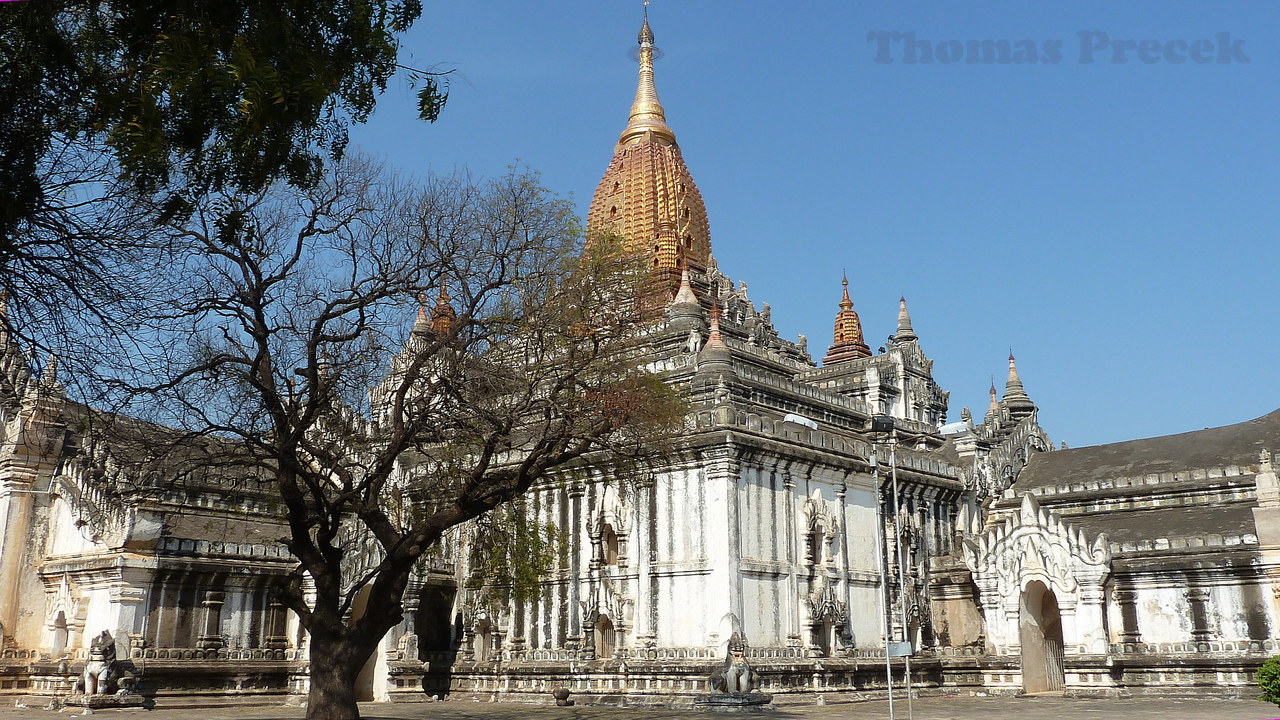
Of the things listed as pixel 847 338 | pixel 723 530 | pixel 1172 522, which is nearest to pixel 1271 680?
pixel 723 530

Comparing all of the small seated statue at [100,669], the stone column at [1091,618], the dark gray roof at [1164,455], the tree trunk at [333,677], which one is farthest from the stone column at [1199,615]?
the small seated statue at [100,669]

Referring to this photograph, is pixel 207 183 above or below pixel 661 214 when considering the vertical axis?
below

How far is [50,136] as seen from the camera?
13266 mm

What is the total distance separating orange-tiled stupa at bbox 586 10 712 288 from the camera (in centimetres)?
5347

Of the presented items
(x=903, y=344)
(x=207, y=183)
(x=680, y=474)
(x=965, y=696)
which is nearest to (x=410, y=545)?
(x=207, y=183)

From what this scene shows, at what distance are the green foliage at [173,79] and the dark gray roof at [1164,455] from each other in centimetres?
3742

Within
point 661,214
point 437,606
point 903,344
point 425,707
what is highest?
point 661,214

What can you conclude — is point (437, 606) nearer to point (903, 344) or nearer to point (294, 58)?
point (294, 58)

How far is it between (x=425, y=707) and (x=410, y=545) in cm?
1400

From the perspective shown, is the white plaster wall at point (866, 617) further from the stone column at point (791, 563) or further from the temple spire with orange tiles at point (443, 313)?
the temple spire with orange tiles at point (443, 313)

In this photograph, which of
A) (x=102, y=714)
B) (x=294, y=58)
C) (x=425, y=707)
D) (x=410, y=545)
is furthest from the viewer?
(x=425, y=707)

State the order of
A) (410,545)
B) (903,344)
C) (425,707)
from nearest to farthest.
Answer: (410,545) < (425,707) < (903,344)

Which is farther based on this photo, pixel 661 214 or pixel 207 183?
pixel 661 214

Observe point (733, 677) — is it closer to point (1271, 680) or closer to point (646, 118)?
point (1271, 680)
